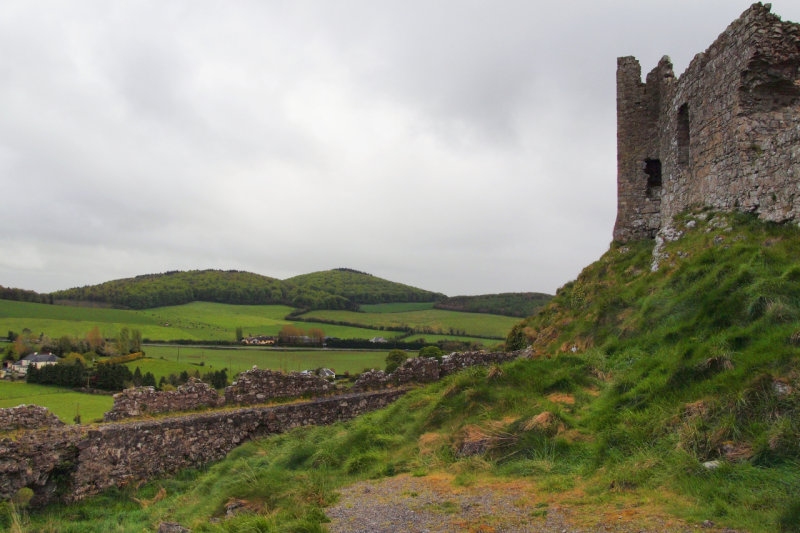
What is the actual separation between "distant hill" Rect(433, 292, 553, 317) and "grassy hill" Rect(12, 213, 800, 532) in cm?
7524

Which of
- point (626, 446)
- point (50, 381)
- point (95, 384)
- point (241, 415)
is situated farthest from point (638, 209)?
point (50, 381)

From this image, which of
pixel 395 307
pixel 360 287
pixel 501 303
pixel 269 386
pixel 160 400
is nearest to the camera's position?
pixel 160 400

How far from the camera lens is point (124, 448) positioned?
12164 millimetres

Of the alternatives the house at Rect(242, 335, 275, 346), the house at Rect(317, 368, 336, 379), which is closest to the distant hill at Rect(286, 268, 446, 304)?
the house at Rect(242, 335, 275, 346)

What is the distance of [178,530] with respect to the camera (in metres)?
7.11

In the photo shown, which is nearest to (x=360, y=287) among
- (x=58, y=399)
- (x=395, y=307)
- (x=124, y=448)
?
(x=395, y=307)

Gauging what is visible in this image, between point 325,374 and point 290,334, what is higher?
point 325,374

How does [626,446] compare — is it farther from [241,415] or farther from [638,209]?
[638,209]

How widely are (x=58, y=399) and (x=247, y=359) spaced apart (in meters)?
30.0

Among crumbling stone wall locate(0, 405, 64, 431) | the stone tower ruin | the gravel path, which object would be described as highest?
the stone tower ruin

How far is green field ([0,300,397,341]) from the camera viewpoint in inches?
2704

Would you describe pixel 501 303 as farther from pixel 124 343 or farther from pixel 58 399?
pixel 58 399

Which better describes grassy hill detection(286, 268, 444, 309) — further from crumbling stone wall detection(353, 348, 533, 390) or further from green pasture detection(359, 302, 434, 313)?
crumbling stone wall detection(353, 348, 533, 390)

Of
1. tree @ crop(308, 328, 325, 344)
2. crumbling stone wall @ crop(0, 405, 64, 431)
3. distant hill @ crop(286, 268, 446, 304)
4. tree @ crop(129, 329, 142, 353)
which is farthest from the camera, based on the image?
distant hill @ crop(286, 268, 446, 304)
